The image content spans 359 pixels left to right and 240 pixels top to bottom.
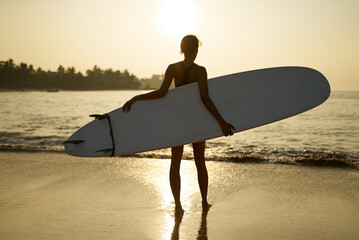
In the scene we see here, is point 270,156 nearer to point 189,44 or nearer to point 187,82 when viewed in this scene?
point 187,82

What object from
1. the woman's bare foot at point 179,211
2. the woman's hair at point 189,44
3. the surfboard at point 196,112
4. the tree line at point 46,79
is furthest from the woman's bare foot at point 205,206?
the tree line at point 46,79

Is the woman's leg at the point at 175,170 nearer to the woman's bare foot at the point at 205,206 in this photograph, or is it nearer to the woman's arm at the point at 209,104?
the woman's bare foot at the point at 205,206

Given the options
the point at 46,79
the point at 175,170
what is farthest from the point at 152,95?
the point at 46,79

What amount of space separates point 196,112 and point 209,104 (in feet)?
0.99

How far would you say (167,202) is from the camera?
329cm

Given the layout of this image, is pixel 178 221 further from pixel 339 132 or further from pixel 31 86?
pixel 31 86

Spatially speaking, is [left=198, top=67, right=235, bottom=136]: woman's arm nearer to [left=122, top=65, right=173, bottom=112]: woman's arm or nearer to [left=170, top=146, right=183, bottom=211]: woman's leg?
[left=122, top=65, right=173, bottom=112]: woman's arm

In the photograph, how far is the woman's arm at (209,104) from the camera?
9.45 ft

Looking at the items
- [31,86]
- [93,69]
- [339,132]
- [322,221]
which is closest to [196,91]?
[322,221]

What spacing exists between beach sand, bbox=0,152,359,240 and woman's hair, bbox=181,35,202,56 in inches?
50.2

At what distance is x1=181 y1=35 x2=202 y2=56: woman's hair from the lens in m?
A: 2.85

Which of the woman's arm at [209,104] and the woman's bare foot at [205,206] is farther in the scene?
the woman's bare foot at [205,206]

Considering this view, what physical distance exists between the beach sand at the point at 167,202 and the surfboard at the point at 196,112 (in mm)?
523

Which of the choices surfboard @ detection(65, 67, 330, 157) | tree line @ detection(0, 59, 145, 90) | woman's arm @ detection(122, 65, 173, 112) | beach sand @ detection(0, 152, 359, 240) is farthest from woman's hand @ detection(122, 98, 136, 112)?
tree line @ detection(0, 59, 145, 90)
